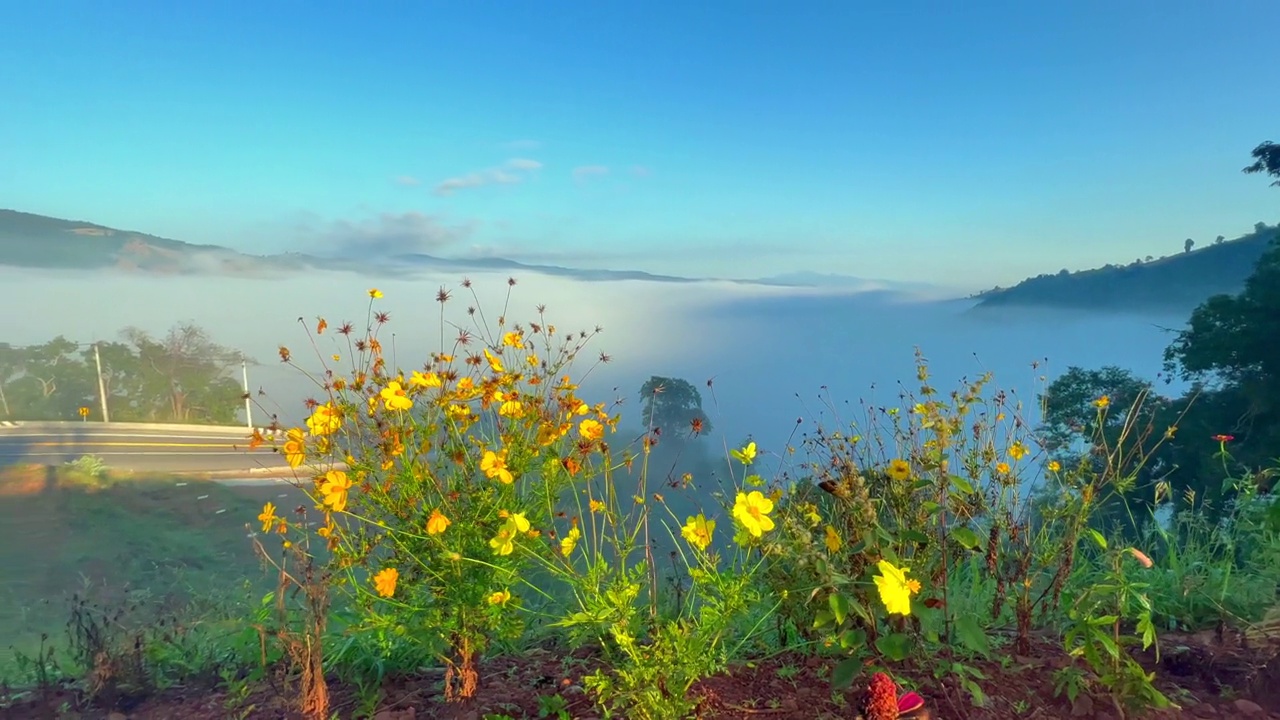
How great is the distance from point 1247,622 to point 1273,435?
7160 mm

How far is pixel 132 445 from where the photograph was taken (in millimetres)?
4348

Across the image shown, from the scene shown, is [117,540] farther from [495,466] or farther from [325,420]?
[495,466]

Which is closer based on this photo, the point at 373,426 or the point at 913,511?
the point at 373,426

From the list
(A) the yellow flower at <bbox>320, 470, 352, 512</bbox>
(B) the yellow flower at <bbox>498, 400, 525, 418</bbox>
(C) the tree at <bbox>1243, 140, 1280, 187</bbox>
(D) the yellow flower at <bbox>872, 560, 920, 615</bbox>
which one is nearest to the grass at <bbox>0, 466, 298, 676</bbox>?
(A) the yellow flower at <bbox>320, 470, 352, 512</bbox>

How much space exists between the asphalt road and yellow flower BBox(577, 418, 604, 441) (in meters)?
3.30

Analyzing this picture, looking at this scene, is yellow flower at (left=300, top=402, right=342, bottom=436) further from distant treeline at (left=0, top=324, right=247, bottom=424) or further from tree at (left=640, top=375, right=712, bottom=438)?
distant treeline at (left=0, top=324, right=247, bottom=424)

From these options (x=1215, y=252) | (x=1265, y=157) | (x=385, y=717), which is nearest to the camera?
(x=385, y=717)

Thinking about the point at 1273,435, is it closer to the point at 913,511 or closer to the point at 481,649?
the point at 913,511

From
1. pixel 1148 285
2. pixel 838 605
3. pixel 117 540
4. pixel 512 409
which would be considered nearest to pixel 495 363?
pixel 512 409

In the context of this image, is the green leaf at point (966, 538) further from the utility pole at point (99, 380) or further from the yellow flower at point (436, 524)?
the utility pole at point (99, 380)

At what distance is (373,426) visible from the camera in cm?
175

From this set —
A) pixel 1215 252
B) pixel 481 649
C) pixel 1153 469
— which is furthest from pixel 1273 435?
pixel 481 649

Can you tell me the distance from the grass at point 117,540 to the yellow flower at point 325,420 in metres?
1.73

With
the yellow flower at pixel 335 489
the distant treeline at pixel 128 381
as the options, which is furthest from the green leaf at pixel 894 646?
the distant treeline at pixel 128 381
